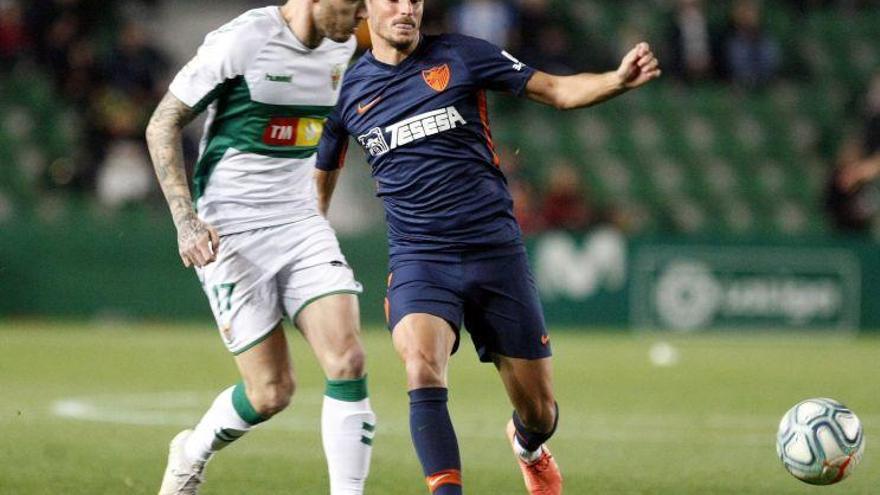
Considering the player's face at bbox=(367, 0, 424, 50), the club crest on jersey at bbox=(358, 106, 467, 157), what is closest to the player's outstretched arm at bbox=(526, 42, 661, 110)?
the club crest on jersey at bbox=(358, 106, 467, 157)

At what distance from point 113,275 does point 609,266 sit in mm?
5640

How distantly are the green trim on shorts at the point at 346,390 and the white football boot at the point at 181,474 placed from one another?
33.4 inches

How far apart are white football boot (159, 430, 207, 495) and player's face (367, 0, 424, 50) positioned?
1975mm

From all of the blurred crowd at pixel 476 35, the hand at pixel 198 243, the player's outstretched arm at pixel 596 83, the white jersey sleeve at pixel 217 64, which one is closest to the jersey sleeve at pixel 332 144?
the white jersey sleeve at pixel 217 64

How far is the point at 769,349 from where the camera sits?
1669cm

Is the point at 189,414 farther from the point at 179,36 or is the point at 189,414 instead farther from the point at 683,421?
the point at 179,36

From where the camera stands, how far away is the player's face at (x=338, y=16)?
6586mm

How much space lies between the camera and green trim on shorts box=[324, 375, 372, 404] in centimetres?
639

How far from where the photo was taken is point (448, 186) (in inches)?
267

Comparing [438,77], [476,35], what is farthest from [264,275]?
[476,35]

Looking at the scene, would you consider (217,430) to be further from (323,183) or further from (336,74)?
(336,74)

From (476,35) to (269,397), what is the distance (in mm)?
12729

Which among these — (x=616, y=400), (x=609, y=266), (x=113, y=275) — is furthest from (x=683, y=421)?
(x=113, y=275)

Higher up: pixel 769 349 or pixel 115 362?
pixel 115 362
